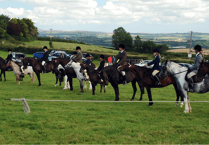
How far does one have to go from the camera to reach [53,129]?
8.24 metres

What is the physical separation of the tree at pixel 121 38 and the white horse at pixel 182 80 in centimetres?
8753

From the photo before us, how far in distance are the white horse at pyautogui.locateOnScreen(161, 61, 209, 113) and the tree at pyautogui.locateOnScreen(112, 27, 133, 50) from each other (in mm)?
87527

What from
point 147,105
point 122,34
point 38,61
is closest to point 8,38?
point 122,34

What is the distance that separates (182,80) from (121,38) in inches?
3835

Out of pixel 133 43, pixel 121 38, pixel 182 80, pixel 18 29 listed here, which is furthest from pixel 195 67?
pixel 121 38

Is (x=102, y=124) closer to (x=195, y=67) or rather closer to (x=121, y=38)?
(x=195, y=67)

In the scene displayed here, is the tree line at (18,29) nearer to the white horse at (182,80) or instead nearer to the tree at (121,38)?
the tree at (121,38)

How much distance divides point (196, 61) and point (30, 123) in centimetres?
703

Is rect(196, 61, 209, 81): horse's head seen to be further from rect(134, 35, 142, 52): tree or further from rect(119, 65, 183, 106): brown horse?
rect(134, 35, 142, 52): tree

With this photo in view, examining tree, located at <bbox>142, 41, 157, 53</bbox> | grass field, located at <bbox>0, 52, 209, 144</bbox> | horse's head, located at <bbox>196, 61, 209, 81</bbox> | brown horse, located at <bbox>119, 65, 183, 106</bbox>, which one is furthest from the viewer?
tree, located at <bbox>142, 41, 157, 53</bbox>

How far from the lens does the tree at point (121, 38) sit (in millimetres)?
99750

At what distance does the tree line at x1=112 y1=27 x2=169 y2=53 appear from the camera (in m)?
84.1

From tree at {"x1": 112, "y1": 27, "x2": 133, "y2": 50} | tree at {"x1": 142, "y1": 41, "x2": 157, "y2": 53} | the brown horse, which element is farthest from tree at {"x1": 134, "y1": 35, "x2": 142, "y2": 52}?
the brown horse

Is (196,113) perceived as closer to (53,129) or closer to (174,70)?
(174,70)
